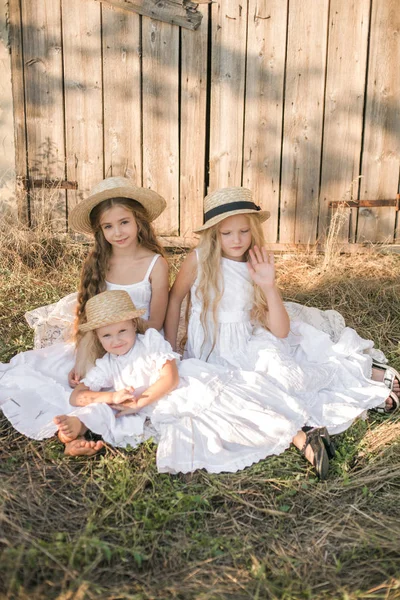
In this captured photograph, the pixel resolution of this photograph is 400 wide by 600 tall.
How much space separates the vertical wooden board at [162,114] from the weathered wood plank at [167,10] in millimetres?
51

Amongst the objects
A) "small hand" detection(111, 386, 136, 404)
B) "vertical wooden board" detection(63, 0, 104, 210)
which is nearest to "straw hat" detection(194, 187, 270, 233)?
"small hand" detection(111, 386, 136, 404)

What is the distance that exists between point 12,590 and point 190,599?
498 mm

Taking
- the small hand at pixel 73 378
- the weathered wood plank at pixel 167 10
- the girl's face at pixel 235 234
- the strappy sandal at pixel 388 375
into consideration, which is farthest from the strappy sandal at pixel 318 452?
the weathered wood plank at pixel 167 10

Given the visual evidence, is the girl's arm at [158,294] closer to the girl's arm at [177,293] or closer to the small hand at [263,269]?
the girl's arm at [177,293]

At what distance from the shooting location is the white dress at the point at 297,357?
2711mm

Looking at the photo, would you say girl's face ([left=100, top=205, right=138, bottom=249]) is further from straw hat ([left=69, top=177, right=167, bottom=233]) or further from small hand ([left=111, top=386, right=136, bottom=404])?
small hand ([left=111, top=386, right=136, bottom=404])

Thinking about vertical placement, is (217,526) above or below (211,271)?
below

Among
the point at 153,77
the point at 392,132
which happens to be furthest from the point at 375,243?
the point at 153,77

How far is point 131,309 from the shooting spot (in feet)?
8.75

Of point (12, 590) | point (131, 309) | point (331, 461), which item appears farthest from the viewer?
point (131, 309)

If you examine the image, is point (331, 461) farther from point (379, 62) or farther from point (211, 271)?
point (379, 62)

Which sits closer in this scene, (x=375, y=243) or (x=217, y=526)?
(x=217, y=526)

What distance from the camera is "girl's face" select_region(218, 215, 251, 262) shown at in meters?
2.93

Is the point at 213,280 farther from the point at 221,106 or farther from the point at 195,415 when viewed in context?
the point at 221,106
